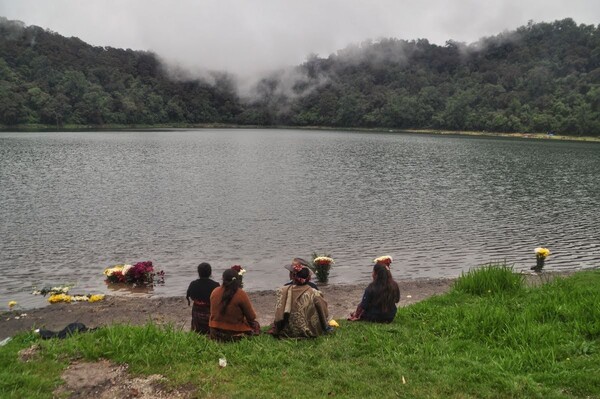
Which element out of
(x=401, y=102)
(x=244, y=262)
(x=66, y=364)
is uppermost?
(x=401, y=102)

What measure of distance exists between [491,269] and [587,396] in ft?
19.8

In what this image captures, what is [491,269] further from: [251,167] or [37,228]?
[251,167]

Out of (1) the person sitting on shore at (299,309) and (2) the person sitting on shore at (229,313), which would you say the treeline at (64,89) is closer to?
(2) the person sitting on shore at (229,313)

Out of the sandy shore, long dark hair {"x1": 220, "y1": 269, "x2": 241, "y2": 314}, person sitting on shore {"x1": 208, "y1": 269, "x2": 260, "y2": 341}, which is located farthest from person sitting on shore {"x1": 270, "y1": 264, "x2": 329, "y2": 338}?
the sandy shore

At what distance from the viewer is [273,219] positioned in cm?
2788

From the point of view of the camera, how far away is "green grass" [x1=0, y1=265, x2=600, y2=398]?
6.59 meters

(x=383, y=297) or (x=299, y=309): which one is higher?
(x=299, y=309)

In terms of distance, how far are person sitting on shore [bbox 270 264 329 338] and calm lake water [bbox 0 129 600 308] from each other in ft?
27.7

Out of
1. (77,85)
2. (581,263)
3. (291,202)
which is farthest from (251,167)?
(77,85)

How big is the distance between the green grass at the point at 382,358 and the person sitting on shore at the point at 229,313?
432 millimetres

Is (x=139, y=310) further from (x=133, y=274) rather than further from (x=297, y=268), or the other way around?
(x=297, y=268)

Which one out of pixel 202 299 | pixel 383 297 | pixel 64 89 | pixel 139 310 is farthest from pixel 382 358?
pixel 64 89

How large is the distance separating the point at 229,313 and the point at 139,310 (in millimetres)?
5923

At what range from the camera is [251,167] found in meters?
54.5
